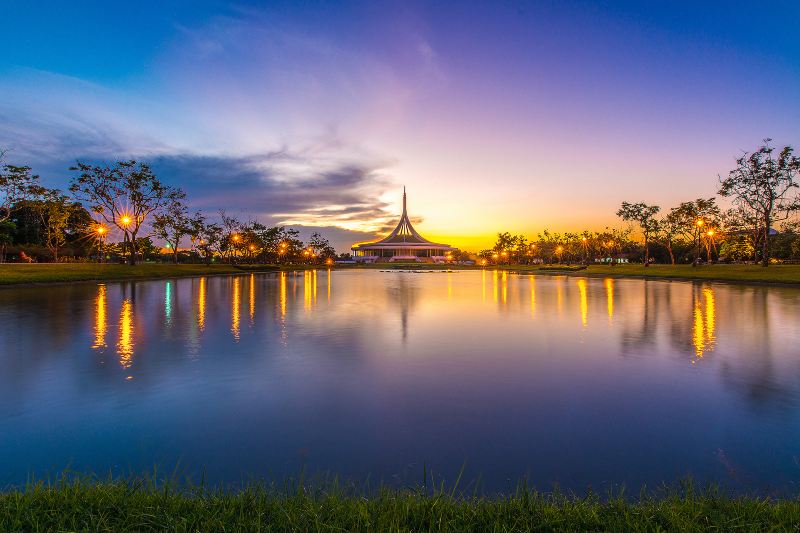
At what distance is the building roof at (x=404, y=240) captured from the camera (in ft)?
527

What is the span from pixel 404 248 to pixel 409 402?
154942mm

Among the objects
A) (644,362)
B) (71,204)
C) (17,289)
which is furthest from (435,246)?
(644,362)

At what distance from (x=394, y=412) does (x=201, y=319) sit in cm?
1039

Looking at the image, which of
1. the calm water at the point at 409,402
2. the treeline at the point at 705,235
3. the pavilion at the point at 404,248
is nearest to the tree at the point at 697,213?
the treeline at the point at 705,235

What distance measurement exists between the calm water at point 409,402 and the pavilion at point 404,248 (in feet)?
475

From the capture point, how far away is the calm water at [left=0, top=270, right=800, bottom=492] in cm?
416

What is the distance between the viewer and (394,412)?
18.1 ft

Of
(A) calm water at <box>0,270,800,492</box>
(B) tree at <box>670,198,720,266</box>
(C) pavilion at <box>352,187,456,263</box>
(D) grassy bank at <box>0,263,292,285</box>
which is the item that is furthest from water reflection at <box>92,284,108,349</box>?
(C) pavilion at <box>352,187,456,263</box>

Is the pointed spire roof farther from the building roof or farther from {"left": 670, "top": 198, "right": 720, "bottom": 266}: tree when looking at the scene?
{"left": 670, "top": 198, "right": 720, "bottom": 266}: tree

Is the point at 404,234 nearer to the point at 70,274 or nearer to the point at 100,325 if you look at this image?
the point at 70,274

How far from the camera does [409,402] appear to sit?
19.4 ft

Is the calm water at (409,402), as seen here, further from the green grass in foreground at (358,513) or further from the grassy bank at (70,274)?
the grassy bank at (70,274)

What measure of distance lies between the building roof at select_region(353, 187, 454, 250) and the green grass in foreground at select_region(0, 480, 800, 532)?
513ft

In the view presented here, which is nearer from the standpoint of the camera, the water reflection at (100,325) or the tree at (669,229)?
the water reflection at (100,325)
